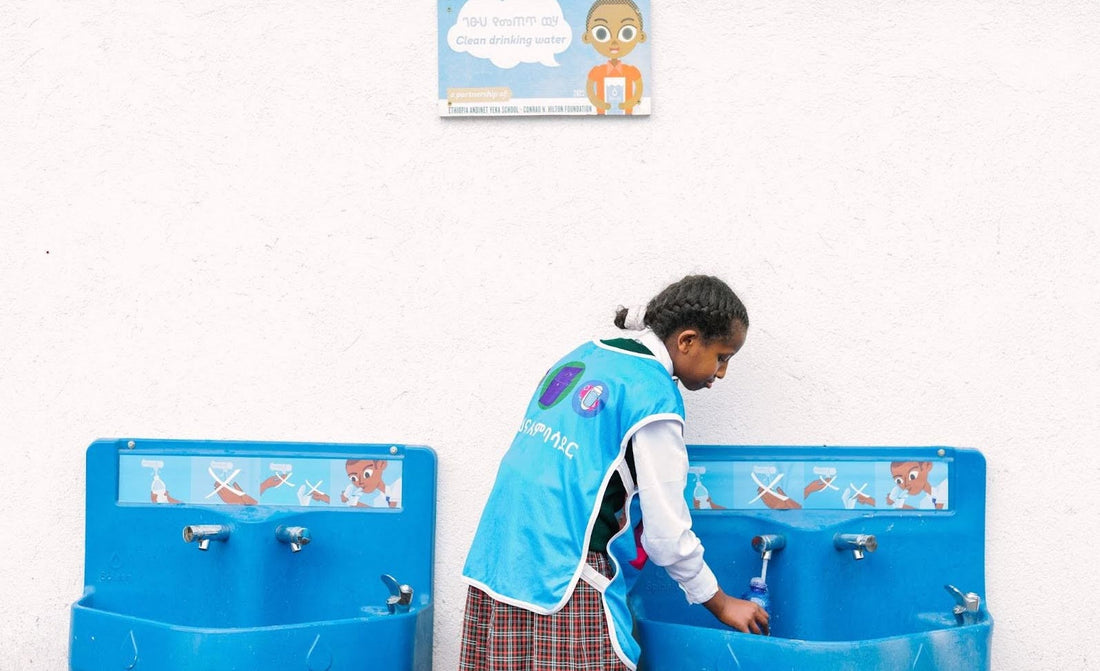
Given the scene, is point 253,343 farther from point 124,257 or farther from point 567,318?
point 567,318

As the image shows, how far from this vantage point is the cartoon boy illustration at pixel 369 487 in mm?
2564

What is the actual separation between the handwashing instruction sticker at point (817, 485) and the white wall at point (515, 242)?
65 mm

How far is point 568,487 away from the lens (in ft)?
6.88

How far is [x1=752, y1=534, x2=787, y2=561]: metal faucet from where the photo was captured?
243 cm

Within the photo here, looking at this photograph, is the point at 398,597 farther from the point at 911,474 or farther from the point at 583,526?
the point at 911,474

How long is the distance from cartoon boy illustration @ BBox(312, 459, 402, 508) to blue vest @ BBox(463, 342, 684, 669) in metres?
0.43

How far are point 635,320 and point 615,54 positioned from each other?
0.61 meters

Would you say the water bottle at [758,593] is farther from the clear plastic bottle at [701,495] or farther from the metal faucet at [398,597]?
the metal faucet at [398,597]

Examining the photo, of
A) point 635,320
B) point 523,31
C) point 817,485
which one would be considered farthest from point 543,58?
point 817,485

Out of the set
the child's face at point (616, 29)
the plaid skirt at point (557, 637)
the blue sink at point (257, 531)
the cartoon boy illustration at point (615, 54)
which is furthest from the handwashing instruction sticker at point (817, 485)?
the child's face at point (616, 29)

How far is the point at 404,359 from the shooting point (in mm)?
2574

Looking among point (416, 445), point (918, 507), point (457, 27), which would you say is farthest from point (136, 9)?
point (918, 507)

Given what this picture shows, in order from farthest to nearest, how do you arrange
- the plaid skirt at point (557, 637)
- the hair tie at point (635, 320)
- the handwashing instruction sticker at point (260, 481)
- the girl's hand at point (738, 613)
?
the handwashing instruction sticker at point (260, 481) < the hair tie at point (635, 320) < the girl's hand at point (738, 613) < the plaid skirt at point (557, 637)

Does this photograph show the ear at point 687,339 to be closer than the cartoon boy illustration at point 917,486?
Yes
